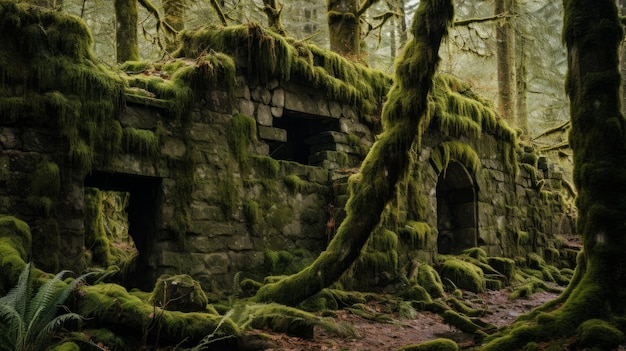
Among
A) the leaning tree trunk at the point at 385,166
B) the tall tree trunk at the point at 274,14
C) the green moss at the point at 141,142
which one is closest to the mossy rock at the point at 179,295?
the leaning tree trunk at the point at 385,166

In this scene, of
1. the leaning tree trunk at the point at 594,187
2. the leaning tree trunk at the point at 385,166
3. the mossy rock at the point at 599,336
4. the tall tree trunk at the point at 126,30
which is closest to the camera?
the mossy rock at the point at 599,336

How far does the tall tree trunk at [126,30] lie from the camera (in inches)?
461

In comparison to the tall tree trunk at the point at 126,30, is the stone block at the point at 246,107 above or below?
below

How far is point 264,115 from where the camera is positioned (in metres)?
8.46

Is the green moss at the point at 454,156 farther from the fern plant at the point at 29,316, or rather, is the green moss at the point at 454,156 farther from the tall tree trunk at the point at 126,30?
the fern plant at the point at 29,316

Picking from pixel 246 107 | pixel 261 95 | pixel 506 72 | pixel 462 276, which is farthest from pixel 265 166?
pixel 506 72

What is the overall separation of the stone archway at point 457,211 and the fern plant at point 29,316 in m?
8.36

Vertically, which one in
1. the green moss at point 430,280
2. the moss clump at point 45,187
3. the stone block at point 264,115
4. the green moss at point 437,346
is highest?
the stone block at point 264,115

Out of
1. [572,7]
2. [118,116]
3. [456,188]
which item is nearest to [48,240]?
[118,116]

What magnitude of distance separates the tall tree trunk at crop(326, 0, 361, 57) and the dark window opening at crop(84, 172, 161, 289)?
6823 millimetres

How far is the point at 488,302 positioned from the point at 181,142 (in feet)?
17.5

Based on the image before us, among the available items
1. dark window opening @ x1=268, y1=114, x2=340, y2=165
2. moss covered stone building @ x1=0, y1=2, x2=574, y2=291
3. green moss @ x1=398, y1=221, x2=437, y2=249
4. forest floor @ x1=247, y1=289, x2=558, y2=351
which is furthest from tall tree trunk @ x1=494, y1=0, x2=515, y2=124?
dark window opening @ x1=268, y1=114, x2=340, y2=165

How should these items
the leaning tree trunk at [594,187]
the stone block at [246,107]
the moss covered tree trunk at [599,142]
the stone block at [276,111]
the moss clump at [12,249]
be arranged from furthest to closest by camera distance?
1. the stone block at [276,111]
2. the stone block at [246,107]
3. the moss clump at [12,249]
4. the moss covered tree trunk at [599,142]
5. the leaning tree trunk at [594,187]

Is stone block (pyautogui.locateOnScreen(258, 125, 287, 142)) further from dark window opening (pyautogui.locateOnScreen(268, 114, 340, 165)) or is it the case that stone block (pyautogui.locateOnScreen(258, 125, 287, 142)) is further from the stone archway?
the stone archway
